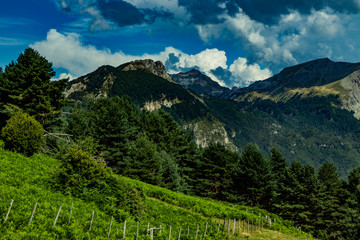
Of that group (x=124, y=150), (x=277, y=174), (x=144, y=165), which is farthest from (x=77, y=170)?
(x=277, y=174)

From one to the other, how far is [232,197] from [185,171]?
1606 centimetres


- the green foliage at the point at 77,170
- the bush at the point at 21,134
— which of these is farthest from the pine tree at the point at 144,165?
the green foliage at the point at 77,170

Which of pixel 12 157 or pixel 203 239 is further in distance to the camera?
pixel 12 157

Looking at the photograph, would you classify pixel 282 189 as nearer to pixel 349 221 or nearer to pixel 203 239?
pixel 349 221

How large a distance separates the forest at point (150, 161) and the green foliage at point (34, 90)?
13 centimetres

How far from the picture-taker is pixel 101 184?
21.4 metres

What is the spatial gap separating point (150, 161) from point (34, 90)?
22.5m

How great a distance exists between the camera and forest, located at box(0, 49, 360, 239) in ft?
84.9

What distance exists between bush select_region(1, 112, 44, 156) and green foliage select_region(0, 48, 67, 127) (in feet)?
29.5

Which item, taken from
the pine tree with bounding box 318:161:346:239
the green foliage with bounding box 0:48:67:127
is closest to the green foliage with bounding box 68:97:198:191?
the green foliage with bounding box 0:48:67:127

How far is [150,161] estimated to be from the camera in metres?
46.5

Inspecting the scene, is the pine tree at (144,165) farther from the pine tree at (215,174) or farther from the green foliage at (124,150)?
the pine tree at (215,174)

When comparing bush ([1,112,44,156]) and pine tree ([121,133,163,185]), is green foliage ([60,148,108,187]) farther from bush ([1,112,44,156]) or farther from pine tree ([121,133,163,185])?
pine tree ([121,133,163,185])

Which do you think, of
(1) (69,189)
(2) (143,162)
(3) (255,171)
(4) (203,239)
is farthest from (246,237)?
(3) (255,171)
